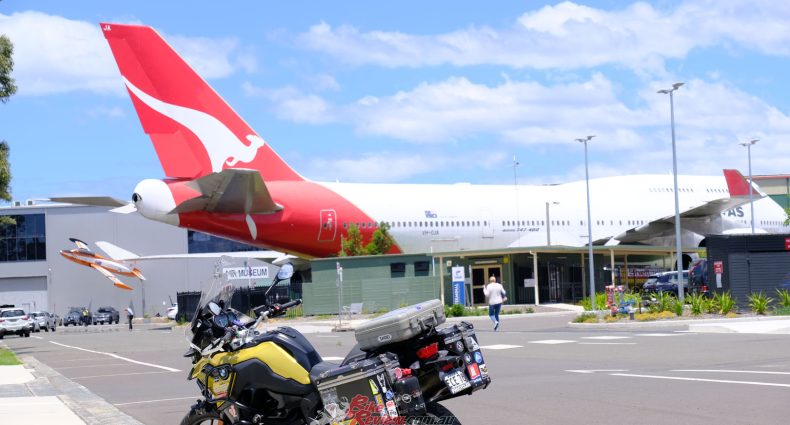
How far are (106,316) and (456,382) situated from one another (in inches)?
2816

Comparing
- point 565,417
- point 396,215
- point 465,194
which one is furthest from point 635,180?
point 565,417

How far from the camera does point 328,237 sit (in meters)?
43.1

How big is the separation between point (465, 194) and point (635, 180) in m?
11.9

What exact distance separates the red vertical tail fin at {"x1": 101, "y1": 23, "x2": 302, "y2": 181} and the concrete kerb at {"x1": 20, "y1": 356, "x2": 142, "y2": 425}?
59.7 feet

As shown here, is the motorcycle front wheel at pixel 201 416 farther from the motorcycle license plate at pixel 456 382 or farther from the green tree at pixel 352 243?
the green tree at pixel 352 243

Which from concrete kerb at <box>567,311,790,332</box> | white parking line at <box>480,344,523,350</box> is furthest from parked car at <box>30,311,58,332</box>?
white parking line at <box>480,344,523,350</box>

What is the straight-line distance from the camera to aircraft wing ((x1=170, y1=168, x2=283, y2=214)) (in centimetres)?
3488

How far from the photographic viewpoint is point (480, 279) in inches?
1943

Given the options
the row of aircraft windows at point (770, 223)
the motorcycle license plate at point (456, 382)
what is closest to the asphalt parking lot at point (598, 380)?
the motorcycle license plate at point (456, 382)

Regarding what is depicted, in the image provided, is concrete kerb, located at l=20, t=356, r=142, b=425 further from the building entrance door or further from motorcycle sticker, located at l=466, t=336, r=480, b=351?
the building entrance door

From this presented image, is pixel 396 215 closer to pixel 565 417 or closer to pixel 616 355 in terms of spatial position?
pixel 616 355

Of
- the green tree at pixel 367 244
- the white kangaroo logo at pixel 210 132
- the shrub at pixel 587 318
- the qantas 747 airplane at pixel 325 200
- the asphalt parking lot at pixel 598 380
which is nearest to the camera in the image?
the asphalt parking lot at pixel 598 380

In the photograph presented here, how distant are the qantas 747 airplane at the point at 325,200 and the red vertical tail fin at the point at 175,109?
1.5 inches

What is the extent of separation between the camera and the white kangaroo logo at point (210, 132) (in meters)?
37.2
